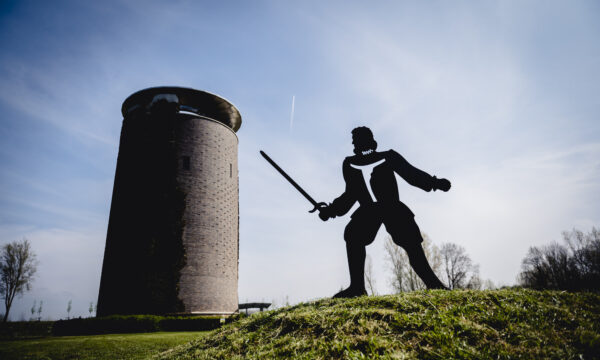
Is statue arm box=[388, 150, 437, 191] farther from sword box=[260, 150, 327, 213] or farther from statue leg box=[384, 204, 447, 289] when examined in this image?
sword box=[260, 150, 327, 213]

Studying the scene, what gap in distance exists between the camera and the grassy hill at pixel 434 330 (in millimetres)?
3045

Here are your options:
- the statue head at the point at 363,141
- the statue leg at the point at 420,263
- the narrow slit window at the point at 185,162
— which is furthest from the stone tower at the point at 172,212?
the statue leg at the point at 420,263

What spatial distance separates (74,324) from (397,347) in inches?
703

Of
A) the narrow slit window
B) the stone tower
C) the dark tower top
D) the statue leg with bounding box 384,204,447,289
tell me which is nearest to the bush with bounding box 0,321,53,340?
the stone tower

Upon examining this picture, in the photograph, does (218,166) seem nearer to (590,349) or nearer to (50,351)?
(50,351)

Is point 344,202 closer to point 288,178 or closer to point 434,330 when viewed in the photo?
point 288,178

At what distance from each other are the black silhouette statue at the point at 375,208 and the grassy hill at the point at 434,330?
794mm

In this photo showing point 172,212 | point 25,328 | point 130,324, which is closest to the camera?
point 130,324

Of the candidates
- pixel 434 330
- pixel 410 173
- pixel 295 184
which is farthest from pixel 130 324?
pixel 434 330

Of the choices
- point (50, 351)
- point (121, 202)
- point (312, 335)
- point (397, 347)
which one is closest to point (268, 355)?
point (312, 335)

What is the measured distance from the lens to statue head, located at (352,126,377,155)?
618 centimetres

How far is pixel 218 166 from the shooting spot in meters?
20.4

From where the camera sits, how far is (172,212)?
18359mm

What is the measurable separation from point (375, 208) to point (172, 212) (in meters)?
15.4
